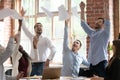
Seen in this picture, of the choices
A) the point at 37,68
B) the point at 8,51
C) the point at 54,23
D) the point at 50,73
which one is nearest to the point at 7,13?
the point at 8,51

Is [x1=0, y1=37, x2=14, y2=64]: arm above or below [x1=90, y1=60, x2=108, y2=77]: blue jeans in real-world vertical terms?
above

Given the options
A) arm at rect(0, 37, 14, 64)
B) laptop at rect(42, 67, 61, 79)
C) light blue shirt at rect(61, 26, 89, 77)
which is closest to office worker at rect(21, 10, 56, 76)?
light blue shirt at rect(61, 26, 89, 77)

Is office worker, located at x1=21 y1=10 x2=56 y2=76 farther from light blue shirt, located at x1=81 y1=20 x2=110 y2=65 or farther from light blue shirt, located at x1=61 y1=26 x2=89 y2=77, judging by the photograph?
light blue shirt, located at x1=81 y1=20 x2=110 y2=65

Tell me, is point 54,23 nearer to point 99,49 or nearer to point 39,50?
point 39,50

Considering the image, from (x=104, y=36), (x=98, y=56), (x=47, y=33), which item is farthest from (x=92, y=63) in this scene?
(x=47, y=33)

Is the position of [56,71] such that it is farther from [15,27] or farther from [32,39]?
[15,27]

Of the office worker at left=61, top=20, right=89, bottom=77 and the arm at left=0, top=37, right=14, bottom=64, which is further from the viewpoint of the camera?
the office worker at left=61, top=20, right=89, bottom=77

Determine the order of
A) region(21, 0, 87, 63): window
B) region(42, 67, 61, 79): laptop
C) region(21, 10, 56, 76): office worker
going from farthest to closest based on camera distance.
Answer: region(21, 0, 87, 63): window, region(21, 10, 56, 76): office worker, region(42, 67, 61, 79): laptop

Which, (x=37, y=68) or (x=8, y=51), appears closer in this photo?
(x=8, y=51)

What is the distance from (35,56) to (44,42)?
267 millimetres

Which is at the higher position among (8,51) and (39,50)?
(8,51)

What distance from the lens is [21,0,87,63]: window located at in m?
6.18

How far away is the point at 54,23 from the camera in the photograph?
6586 millimetres

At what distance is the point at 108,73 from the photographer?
300 centimetres
